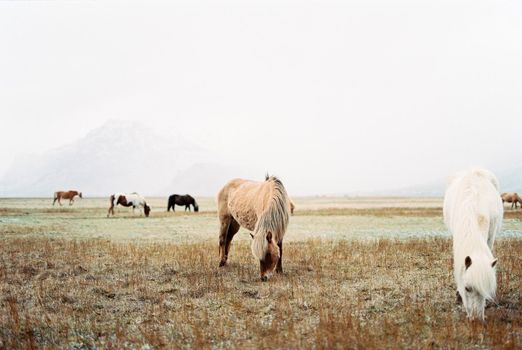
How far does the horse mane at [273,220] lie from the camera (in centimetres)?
961

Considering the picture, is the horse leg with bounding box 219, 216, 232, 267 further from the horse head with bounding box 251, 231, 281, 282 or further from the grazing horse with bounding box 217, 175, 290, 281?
the horse head with bounding box 251, 231, 281, 282

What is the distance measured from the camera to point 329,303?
7891 mm

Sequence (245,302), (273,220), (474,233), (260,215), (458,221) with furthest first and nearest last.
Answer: (260,215) < (273,220) < (245,302) < (458,221) < (474,233)

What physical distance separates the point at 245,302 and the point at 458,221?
13.1 ft

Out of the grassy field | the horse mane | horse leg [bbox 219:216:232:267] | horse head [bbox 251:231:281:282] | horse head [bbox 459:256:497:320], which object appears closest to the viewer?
horse head [bbox 459:256:497:320]

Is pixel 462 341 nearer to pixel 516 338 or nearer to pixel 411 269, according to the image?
pixel 516 338

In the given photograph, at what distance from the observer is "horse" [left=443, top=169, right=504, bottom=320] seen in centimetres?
601

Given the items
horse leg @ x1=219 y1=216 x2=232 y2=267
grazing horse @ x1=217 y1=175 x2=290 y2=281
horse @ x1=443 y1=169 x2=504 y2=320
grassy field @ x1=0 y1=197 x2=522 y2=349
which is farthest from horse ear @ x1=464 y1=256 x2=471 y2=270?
horse leg @ x1=219 y1=216 x2=232 y2=267

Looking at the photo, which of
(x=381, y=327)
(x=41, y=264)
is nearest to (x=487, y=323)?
(x=381, y=327)

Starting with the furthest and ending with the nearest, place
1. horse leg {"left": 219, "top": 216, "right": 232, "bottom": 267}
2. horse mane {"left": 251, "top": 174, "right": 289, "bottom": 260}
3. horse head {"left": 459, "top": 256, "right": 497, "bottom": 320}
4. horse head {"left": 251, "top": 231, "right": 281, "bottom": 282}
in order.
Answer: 1. horse leg {"left": 219, "top": 216, "right": 232, "bottom": 267}
2. horse mane {"left": 251, "top": 174, "right": 289, "bottom": 260}
3. horse head {"left": 251, "top": 231, "right": 281, "bottom": 282}
4. horse head {"left": 459, "top": 256, "right": 497, "bottom": 320}

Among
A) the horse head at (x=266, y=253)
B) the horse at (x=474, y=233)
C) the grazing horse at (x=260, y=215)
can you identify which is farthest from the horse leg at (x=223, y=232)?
the horse at (x=474, y=233)

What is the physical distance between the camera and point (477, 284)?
19.5 feet

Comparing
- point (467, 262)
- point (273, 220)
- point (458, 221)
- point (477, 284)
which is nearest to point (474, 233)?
point (458, 221)

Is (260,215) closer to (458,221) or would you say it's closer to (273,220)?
(273,220)
